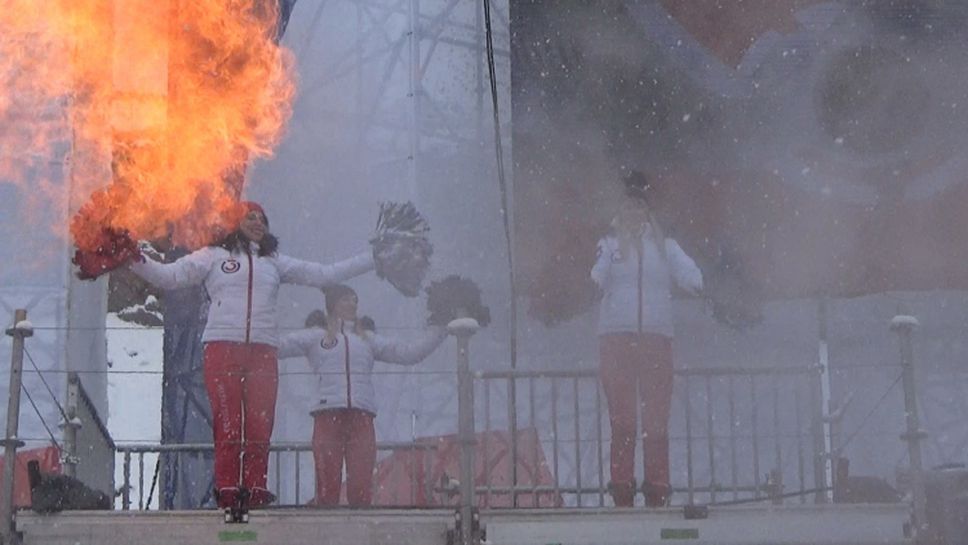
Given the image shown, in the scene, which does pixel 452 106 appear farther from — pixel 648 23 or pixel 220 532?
pixel 220 532

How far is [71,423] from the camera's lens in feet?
22.7

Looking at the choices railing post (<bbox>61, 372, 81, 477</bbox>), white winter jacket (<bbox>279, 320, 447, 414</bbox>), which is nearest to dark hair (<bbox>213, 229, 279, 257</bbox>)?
white winter jacket (<bbox>279, 320, 447, 414</bbox>)

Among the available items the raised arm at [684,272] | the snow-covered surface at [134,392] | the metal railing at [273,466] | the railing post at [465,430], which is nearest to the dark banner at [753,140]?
the metal railing at [273,466]

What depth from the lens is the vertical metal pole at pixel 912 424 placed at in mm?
6230

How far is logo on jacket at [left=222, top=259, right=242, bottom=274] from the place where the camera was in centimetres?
715

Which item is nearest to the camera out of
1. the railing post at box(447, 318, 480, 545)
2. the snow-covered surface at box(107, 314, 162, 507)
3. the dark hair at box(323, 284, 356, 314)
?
the railing post at box(447, 318, 480, 545)

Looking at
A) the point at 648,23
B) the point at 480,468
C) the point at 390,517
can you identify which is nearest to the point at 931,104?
the point at 648,23

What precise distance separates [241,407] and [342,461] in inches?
38.3

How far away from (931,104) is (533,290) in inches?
119

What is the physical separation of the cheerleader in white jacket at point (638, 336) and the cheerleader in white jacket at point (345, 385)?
36.5 inches

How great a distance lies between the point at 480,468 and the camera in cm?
1102

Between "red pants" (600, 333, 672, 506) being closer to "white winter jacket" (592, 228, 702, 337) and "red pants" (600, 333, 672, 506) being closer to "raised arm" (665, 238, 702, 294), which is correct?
"white winter jacket" (592, 228, 702, 337)

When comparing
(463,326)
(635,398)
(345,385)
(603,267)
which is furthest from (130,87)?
(463,326)

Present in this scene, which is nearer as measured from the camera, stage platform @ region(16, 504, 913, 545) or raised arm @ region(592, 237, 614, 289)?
stage platform @ region(16, 504, 913, 545)
